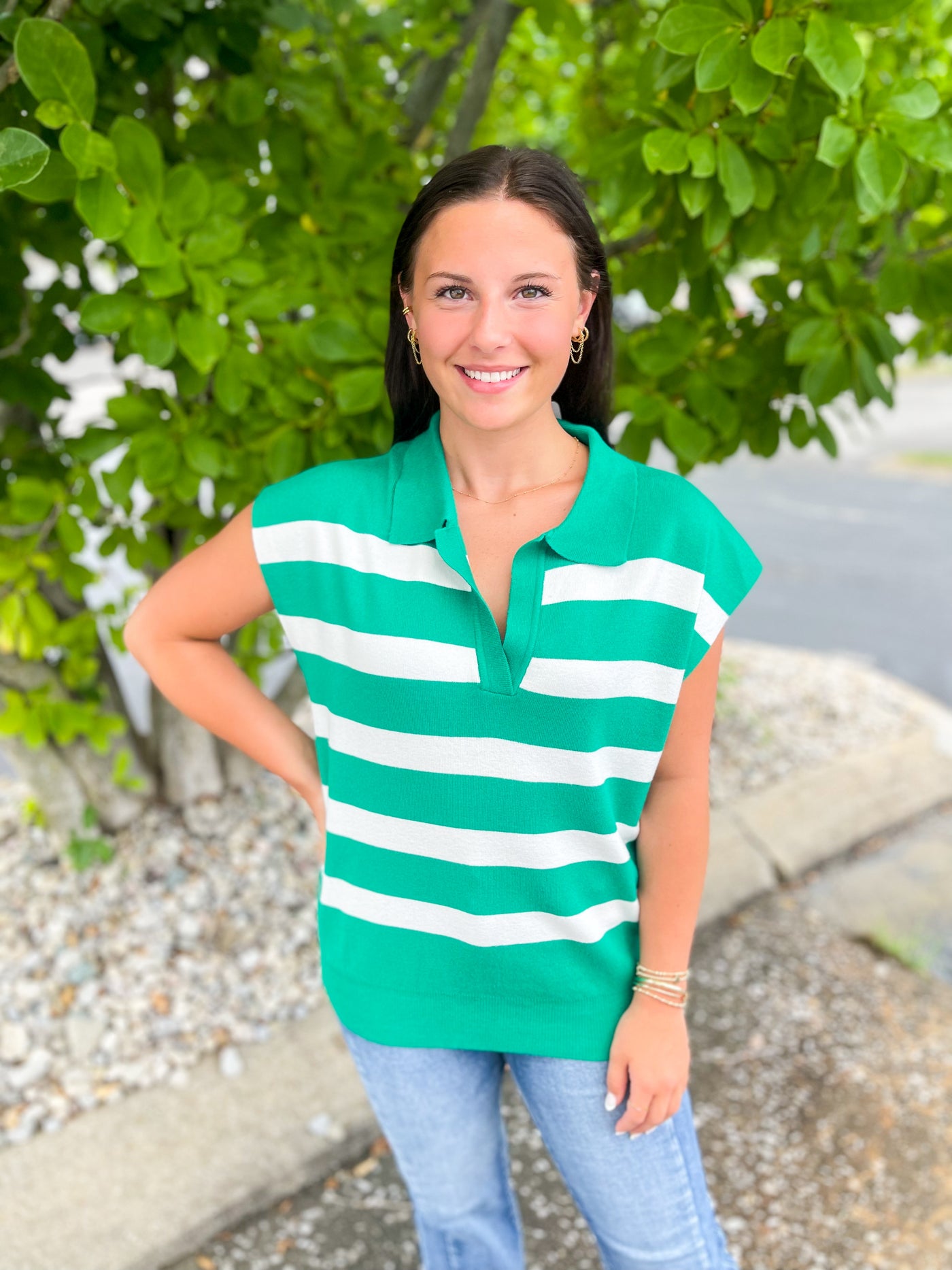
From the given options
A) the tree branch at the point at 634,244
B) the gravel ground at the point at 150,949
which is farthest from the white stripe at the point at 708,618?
the gravel ground at the point at 150,949

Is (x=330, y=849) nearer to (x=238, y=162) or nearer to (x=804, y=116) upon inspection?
(x=804, y=116)

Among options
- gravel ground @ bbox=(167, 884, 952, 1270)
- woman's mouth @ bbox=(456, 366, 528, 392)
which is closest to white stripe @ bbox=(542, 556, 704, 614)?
woman's mouth @ bbox=(456, 366, 528, 392)

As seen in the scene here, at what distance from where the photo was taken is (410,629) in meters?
1.26

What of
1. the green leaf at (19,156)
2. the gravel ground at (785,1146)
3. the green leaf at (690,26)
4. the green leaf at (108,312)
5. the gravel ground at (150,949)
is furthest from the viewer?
the gravel ground at (150,949)

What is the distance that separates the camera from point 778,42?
4.40ft

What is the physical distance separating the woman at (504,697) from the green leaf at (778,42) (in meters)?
0.34

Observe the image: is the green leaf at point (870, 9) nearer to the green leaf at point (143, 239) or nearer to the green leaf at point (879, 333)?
the green leaf at point (879, 333)

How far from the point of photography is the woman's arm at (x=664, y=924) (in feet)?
4.40

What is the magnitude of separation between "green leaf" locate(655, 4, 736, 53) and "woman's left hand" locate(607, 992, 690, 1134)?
1226 millimetres

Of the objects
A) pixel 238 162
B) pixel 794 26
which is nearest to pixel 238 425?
pixel 238 162

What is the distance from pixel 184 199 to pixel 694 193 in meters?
0.74

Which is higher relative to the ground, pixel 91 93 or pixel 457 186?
pixel 91 93

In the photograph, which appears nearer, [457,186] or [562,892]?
[457,186]

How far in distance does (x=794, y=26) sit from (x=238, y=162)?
1115 millimetres
